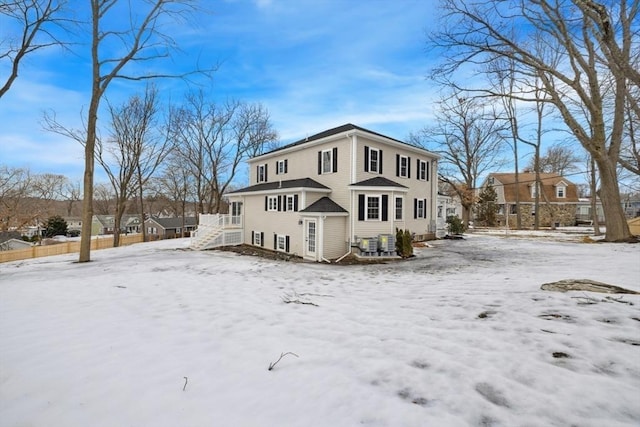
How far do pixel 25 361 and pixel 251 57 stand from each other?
1633 cm

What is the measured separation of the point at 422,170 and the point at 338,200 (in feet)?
23.6

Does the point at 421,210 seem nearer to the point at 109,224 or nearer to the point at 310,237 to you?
the point at 310,237

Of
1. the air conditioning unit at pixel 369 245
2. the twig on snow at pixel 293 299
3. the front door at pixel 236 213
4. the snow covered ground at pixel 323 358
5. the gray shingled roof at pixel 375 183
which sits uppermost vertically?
the gray shingled roof at pixel 375 183

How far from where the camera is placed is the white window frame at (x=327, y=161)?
15.5 meters

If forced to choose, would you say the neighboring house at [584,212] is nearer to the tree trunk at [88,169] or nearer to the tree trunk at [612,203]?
the tree trunk at [612,203]

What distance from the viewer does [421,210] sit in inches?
722

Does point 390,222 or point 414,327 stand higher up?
point 390,222

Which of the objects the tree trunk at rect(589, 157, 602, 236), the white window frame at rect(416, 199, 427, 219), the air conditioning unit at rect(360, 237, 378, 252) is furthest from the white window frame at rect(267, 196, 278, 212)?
the tree trunk at rect(589, 157, 602, 236)

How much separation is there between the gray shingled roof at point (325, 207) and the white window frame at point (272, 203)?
128 inches

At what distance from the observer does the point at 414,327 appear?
4.09m

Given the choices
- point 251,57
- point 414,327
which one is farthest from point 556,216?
point 414,327

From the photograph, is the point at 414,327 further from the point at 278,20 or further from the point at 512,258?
the point at 278,20

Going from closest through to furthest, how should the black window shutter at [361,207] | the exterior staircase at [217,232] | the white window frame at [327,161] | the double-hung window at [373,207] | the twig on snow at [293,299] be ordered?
the twig on snow at [293,299] < the black window shutter at [361,207] < the double-hung window at [373,207] < the white window frame at [327,161] < the exterior staircase at [217,232]

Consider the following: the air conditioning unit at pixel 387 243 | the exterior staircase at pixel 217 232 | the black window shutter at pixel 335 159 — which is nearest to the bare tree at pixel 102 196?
the exterior staircase at pixel 217 232
